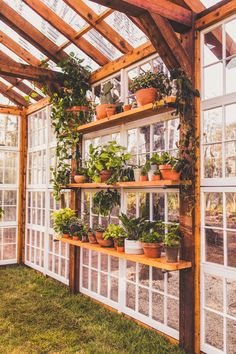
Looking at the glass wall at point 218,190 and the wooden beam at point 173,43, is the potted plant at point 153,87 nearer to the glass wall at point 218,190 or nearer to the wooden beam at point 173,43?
the wooden beam at point 173,43

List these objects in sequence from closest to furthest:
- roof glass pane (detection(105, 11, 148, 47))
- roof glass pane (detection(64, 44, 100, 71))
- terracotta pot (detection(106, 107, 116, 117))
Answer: roof glass pane (detection(105, 11, 148, 47))
terracotta pot (detection(106, 107, 116, 117))
roof glass pane (detection(64, 44, 100, 71))

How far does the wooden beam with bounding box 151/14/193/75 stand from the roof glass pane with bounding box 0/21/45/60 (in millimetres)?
2677

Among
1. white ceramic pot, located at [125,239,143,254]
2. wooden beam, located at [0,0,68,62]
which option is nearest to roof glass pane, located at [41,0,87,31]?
wooden beam, located at [0,0,68,62]

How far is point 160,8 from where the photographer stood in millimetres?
2982

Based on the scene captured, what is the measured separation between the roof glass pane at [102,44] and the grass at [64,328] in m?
3.32

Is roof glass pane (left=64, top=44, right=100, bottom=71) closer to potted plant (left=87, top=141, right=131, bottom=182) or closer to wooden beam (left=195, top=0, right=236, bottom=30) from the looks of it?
potted plant (left=87, top=141, right=131, bottom=182)

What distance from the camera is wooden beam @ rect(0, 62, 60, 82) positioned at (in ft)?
15.1

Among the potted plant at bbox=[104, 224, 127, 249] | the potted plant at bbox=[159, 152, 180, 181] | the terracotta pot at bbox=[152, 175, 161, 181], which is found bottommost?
the potted plant at bbox=[104, 224, 127, 249]

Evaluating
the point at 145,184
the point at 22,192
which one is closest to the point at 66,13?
the point at 145,184

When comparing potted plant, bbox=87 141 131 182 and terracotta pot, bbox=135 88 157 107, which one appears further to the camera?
potted plant, bbox=87 141 131 182

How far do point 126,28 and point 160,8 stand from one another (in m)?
1.13

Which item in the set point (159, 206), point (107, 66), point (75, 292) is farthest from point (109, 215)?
point (107, 66)

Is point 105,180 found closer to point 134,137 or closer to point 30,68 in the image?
Result: point 134,137

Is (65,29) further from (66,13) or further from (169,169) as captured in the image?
(169,169)
